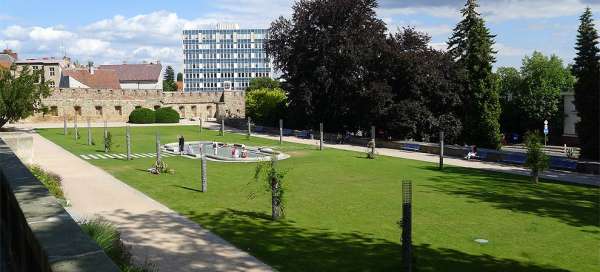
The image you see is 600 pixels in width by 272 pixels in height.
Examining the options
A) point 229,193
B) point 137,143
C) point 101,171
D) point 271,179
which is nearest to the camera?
point 271,179

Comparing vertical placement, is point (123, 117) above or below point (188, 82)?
below

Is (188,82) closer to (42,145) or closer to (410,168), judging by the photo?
(42,145)

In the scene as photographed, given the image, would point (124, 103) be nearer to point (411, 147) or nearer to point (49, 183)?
point (411, 147)

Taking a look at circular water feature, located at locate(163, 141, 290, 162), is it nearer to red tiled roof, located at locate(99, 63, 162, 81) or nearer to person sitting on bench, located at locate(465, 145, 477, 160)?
person sitting on bench, located at locate(465, 145, 477, 160)

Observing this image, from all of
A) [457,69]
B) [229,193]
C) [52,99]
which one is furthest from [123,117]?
[229,193]

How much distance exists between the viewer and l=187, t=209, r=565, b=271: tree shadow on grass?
10125mm

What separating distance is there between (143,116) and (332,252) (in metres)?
56.7

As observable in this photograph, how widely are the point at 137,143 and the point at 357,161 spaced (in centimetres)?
1836

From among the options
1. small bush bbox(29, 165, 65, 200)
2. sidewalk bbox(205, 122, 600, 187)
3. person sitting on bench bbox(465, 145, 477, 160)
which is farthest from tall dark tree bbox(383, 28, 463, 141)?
small bush bbox(29, 165, 65, 200)

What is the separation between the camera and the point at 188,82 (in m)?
161

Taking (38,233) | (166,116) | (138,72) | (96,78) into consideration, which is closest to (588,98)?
(38,233)

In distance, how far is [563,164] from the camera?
26625 mm

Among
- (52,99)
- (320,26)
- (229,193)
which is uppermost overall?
(320,26)

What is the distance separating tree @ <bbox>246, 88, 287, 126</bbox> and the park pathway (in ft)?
113
